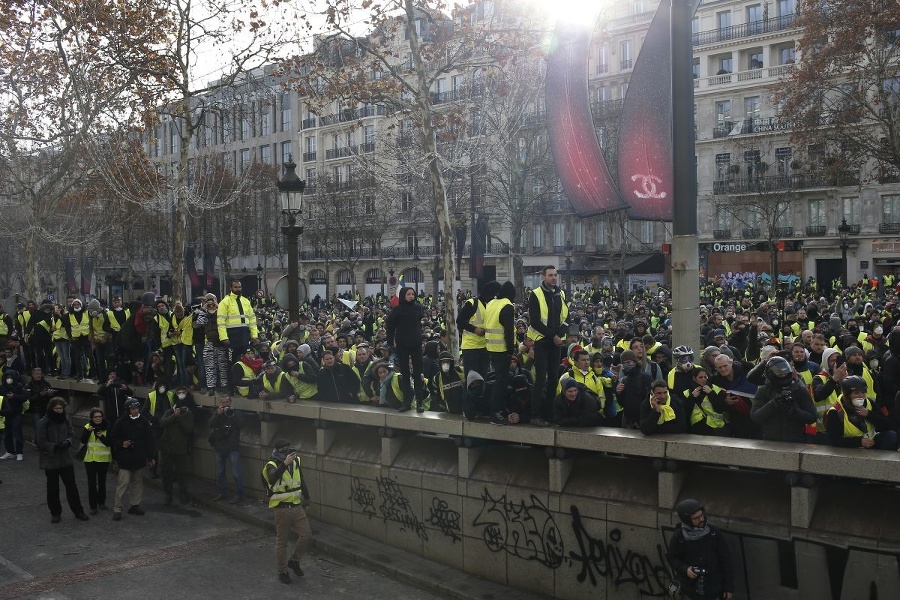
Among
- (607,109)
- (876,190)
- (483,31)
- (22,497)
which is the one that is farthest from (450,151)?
(876,190)

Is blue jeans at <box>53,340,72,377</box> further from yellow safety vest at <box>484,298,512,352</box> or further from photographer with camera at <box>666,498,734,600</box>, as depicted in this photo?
photographer with camera at <box>666,498,734,600</box>

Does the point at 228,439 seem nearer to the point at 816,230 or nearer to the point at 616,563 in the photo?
the point at 616,563

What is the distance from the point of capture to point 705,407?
25.3 ft

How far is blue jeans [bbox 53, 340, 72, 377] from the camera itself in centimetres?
1738

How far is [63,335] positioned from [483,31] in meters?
10.0

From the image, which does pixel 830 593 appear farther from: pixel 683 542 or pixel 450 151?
pixel 450 151

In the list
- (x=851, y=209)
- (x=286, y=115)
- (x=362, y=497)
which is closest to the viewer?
(x=362, y=497)

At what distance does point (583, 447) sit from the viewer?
8094 mm

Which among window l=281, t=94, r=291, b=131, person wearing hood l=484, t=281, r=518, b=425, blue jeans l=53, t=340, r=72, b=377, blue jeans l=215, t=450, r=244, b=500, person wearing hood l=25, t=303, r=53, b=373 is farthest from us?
window l=281, t=94, r=291, b=131

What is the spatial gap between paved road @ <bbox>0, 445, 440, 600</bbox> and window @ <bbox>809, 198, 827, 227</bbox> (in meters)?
38.6

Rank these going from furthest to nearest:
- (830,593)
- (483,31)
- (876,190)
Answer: (876,190), (483,31), (830,593)

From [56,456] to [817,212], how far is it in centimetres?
4040

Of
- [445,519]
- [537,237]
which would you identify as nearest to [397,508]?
[445,519]

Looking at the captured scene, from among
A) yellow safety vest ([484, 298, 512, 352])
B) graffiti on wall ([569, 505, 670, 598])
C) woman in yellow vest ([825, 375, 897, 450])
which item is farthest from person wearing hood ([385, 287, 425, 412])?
woman in yellow vest ([825, 375, 897, 450])
